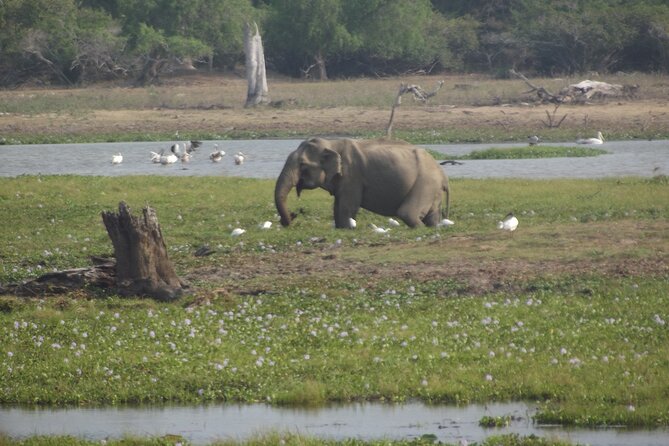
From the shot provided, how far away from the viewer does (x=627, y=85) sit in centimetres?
4550

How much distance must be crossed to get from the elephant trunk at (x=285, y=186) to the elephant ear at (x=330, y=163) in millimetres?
433

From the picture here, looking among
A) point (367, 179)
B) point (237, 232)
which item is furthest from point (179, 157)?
point (237, 232)

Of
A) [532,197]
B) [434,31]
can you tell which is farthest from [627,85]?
[532,197]

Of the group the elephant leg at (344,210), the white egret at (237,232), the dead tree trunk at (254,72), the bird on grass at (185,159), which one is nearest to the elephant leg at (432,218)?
the elephant leg at (344,210)

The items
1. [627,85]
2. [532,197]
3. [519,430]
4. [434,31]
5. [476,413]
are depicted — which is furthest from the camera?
[434,31]

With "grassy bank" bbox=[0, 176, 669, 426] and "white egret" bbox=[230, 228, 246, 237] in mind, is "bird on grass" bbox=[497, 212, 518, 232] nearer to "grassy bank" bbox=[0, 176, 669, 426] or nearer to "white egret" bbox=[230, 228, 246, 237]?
"grassy bank" bbox=[0, 176, 669, 426]

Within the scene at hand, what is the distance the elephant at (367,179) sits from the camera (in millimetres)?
19359

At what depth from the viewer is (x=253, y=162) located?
34.6 meters

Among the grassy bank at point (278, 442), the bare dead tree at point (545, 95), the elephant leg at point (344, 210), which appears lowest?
the grassy bank at point (278, 442)

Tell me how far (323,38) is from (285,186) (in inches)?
1638

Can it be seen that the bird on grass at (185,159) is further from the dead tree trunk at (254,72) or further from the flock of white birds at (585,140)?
the dead tree trunk at (254,72)

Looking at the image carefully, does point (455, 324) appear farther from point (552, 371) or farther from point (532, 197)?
point (532, 197)

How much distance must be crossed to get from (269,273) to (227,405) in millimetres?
5161

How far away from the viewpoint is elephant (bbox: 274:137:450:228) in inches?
762
